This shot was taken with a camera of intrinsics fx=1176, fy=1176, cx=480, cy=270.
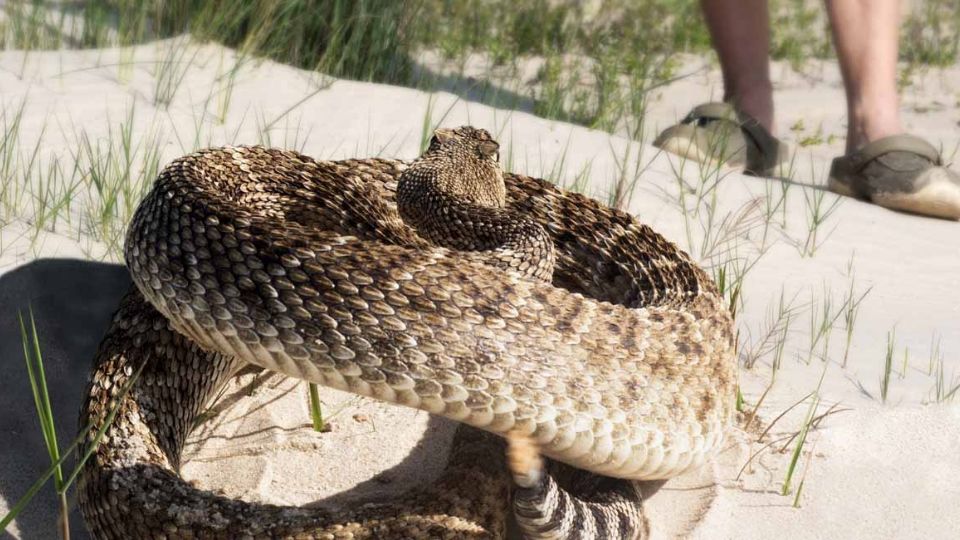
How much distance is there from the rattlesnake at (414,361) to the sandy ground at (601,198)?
0.24 metres

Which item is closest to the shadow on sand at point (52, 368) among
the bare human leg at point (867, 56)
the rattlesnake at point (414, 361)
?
the rattlesnake at point (414, 361)

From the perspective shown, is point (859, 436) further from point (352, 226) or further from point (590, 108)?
point (590, 108)

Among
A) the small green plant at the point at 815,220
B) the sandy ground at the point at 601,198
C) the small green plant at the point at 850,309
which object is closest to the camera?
the sandy ground at the point at 601,198

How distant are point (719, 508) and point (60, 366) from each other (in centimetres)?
232

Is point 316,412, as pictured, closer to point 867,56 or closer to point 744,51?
point 867,56

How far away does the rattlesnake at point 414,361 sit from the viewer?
3.22 meters

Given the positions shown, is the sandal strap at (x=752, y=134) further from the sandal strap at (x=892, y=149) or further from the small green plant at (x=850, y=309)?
the small green plant at (x=850, y=309)

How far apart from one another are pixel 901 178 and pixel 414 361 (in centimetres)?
403

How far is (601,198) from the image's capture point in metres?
5.77

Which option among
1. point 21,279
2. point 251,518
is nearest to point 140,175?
point 21,279

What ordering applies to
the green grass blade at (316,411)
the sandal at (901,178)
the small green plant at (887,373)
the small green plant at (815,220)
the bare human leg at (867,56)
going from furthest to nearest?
the bare human leg at (867,56) < the sandal at (901,178) < the small green plant at (815,220) < the small green plant at (887,373) < the green grass blade at (316,411)

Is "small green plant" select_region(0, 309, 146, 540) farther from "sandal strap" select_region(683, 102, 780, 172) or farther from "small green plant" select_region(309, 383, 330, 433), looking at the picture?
"sandal strap" select_region(683, 102, 780, 172)

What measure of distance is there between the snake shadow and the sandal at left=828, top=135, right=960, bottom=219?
13.2 feet

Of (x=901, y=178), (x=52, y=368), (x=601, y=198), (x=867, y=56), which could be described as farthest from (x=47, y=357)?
(x=867, y=56)
